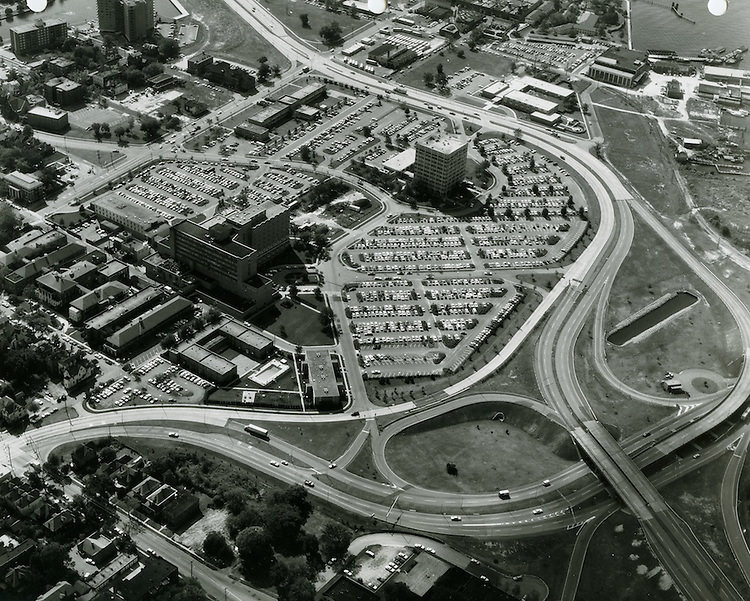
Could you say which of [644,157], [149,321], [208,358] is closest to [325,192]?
[149,321]

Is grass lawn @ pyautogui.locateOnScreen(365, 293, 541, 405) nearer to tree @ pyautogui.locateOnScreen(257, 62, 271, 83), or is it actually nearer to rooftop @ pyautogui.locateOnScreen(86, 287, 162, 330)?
rooftop @ pyautogui.locateOnScreen(86, 287, 162, 330)

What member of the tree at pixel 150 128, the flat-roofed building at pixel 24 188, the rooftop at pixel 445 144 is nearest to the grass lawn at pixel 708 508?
the rooftop at pixel 445 144

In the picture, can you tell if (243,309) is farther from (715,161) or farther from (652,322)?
(715,161)

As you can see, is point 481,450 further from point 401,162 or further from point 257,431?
point 401,162

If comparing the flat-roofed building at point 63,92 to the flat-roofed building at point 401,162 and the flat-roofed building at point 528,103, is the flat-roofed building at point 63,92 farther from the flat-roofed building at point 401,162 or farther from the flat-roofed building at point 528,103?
the flat-roofed building at point 528,103

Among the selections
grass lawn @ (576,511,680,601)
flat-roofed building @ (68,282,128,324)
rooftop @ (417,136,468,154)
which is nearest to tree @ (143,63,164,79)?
rooftop @ (417,136,468,154)

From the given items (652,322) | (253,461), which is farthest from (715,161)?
(253,461)
